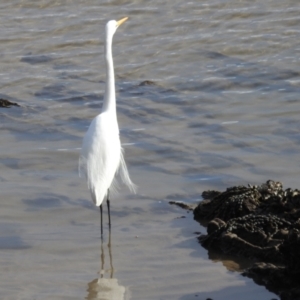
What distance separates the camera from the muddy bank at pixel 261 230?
4.29 m

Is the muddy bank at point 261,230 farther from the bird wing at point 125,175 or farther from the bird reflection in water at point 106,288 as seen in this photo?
the bird reflection in water at point 106,288

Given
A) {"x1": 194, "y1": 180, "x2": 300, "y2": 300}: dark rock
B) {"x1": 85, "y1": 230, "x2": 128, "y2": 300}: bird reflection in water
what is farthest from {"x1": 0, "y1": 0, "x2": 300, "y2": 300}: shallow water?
{"x1": 194, "y1": 180, "x2": 300, "y2": 300}: dark rock

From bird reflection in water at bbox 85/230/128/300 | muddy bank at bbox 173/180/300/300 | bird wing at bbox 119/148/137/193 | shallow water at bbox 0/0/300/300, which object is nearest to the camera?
muddy bank at bbox 173/180/300/300

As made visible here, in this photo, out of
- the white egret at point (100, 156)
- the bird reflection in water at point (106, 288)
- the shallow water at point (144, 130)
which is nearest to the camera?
the bird reflection in water at point (106, 288)

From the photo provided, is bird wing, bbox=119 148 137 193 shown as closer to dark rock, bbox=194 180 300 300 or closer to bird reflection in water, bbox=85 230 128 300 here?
dark rock, bbox=194 180 300 300

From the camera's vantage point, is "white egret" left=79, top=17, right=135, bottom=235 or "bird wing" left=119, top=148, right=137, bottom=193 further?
"bird wing" left=119, top=148, right=137, bottom=193

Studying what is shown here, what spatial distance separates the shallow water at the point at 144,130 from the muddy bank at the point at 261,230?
0.10m

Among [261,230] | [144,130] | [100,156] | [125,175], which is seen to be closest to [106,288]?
[261,230]

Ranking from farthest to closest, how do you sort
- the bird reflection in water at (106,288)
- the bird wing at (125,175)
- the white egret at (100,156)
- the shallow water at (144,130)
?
the bird wing at (125,175), the white egret at (100,156), the shallow water at (144,130), the bird reflection in water at (106,288)

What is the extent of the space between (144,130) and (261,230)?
9.73ft

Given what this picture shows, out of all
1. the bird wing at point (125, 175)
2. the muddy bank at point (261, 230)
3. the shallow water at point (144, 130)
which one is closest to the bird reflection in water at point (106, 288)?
the shallow water at point (144, 130)

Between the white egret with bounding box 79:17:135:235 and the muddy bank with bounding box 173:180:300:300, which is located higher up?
the white egret with bounding box 79:17:135:235

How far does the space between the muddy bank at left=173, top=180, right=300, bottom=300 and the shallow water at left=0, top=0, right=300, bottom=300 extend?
0.33ft

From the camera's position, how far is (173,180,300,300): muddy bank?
14.1 ft
